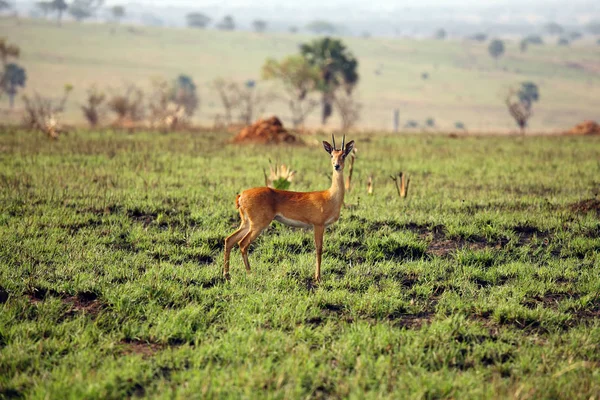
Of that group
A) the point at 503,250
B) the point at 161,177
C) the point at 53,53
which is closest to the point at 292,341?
the point at 503,250

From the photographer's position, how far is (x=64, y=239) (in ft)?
30.7

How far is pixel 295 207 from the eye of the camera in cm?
773

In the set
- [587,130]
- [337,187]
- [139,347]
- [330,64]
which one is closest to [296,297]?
[337,187]

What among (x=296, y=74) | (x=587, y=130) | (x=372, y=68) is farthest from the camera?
(x=372, y=68)

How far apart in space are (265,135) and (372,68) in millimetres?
98449

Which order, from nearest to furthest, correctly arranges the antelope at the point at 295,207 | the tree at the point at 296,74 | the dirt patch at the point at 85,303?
the dirt patch at the point at 85,303 → the antelope at the point at 295,207 → the tree at the point at 296,74

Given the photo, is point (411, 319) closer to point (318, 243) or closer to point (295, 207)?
point (318, 243)

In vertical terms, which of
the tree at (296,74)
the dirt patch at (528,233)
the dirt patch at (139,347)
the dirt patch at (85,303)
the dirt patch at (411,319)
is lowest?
the dirt patch at (139,347)

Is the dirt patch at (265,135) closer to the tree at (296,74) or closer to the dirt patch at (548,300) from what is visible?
the dirt patch at (548,300)

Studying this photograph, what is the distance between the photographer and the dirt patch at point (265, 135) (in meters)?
24.9

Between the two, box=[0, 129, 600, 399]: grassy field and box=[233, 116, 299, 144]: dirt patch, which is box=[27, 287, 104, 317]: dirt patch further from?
box=[233, 116, 299, 144]: dirt patch

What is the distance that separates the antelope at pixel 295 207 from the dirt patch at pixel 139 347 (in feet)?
6.10

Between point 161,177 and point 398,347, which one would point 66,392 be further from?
point 161,177

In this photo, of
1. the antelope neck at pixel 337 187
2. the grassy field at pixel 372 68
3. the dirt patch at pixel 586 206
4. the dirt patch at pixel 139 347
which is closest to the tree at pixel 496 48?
the grassy field at pixel 372 68
